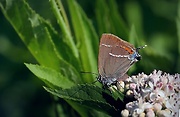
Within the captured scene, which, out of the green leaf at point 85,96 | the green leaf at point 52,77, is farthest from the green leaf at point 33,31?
the green leaf at point 85,96

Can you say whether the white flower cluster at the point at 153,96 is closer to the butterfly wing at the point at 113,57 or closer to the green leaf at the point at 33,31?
the butterfly wing at the point at 113,57

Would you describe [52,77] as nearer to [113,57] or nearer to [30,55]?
[113,57]

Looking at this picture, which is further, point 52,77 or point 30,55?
point 30,55

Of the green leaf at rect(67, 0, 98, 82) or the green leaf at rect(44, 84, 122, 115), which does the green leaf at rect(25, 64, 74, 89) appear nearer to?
the green leaf at rect(44, 84, 122, 115)

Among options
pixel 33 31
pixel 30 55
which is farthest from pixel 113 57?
pixel 30 55

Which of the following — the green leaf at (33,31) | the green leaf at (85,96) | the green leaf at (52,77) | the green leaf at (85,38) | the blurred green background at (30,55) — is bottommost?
the green leaf at (85,96)

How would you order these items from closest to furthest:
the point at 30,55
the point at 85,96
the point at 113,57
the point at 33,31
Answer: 1. the point at 85,96
2. the point at 113,57
3. the point at 33,31
4. the point at 30,55

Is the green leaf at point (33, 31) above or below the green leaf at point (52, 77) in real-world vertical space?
above

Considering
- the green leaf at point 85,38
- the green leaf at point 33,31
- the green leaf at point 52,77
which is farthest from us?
the green leaf at point 85,38
